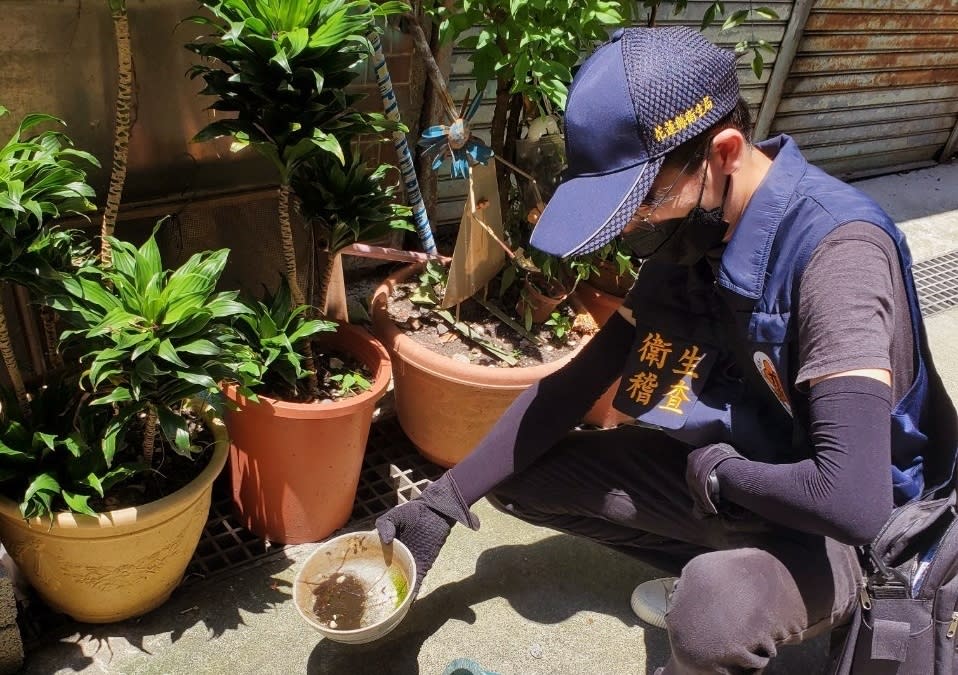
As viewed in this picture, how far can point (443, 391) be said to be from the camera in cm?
280

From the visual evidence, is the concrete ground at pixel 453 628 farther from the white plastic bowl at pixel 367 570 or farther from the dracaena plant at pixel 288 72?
the dracaena plant at pixel 288 72

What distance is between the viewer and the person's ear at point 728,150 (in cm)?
175

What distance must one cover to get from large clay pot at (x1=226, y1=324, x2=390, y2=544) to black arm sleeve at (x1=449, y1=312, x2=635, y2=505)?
390 millimetres

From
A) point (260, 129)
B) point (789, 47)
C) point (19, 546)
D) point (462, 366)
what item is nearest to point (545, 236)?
point (260, 129)

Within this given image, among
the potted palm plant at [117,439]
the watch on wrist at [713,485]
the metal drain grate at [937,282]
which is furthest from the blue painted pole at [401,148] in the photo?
the metal drain grate at [937,282]

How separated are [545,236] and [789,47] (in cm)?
409

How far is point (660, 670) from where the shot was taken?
2.13 meters

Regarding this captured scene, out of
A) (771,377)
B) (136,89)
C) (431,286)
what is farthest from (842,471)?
(136,89)

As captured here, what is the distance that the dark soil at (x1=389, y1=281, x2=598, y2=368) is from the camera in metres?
2.94

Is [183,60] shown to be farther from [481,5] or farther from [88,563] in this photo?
[88,563]

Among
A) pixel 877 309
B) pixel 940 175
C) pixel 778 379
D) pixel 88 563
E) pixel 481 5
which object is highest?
pixel 481 5

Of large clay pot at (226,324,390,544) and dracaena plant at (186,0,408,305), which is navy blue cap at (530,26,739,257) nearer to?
dracaena plant at (186,0,408,305)

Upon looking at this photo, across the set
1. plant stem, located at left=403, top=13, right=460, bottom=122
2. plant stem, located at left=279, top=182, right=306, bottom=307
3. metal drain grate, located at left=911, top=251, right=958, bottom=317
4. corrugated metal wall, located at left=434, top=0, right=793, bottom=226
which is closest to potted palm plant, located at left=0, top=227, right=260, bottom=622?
plant stem, located at left=279, top=182, right=306, bottom=307

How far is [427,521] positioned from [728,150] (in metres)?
1.14
